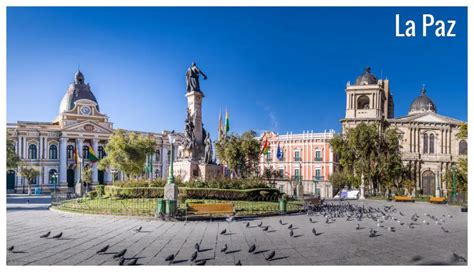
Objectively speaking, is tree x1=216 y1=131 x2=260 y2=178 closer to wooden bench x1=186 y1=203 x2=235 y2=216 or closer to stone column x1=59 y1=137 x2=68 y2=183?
wooden bench x1=186 y1=203 x2=235 y2=216

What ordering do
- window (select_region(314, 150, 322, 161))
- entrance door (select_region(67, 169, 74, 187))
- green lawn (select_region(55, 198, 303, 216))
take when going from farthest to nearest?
entrance door (select_region(67, 169, 74, 187)), window (select_region(314, 150, 322, 161)), green lawn (select_region(55, 198, 303, 216))

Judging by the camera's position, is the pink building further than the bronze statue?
Yes

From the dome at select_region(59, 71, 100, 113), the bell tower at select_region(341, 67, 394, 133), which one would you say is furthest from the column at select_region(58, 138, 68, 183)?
the bell tower at select_region(341, 67, 394, 133)

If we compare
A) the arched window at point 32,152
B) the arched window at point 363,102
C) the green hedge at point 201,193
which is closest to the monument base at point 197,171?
the green hedge at point 201,193

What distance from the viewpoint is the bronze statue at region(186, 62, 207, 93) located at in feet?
80.4

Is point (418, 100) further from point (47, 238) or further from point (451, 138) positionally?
point (47, 238)

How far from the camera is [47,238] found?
1114 centimetres

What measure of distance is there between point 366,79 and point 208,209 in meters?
40.4

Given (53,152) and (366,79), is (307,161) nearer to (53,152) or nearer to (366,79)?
(366,79)

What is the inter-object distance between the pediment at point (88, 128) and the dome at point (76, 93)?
22.7 ft

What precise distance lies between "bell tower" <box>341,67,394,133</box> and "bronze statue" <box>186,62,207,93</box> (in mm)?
27619

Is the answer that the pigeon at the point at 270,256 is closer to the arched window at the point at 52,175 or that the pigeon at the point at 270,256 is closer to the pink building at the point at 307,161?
the pink building at the point at 307,161

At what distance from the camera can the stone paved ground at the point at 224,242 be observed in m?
9.02
